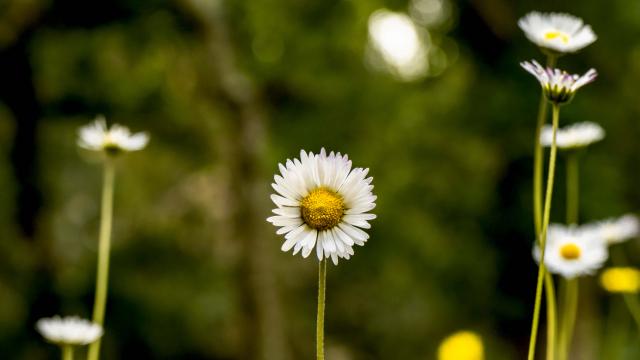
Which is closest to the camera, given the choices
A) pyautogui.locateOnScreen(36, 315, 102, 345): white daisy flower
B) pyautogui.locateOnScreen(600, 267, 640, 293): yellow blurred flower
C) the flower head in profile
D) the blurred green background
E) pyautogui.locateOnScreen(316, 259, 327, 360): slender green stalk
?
pyautogui.locateOnScreen(316, 259, 327, 360): slender green stalk

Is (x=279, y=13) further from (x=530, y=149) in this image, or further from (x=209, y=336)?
(x=209, y=336)

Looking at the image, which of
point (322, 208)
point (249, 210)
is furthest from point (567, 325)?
point (249, 210)

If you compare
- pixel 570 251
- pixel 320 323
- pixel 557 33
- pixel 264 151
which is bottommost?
pixel 320 323

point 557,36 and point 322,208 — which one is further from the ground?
point 557,36

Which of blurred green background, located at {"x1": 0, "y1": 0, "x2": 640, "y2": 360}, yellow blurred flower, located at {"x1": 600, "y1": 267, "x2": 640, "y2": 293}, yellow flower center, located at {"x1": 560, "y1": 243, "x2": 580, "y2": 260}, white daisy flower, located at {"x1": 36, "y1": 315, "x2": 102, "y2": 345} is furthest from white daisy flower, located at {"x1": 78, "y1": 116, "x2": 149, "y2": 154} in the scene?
blurred green background, located at {"x1": 0, "y1": 0, "x2": 640, "y2": 360}

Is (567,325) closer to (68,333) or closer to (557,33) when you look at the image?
(557,33)

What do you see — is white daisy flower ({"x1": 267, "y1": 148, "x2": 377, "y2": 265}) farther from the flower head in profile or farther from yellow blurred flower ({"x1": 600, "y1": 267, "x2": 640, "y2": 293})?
yellow blurred flower ({"x1": 600, "y1": 267, "x2": 640, "y2": 293})
